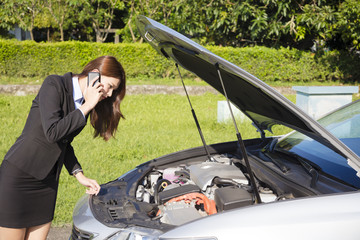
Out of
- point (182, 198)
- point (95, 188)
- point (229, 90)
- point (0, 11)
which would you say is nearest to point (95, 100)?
point (95, 188)

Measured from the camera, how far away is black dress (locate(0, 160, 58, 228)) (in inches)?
95.3

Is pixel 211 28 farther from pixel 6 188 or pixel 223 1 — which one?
pixel 6 188

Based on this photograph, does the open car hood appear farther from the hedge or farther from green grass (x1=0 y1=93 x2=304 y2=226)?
the hedge

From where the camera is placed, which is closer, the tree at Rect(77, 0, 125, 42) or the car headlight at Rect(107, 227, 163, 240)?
the car headlight at Rect(107, 227, 163, 240)

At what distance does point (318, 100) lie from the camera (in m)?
7.14

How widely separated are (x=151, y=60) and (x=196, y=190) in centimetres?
1121

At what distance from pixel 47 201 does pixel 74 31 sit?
1945cm

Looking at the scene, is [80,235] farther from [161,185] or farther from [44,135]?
[161,185]

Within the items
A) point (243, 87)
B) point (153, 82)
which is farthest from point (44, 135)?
point (153, 82)

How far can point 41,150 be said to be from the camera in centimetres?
241

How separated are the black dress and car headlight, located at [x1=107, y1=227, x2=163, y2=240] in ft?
2.21

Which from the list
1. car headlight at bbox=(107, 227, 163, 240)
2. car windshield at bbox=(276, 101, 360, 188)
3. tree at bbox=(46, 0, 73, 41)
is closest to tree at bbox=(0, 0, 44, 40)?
tree at bbox=(46, 0, 73, 41)

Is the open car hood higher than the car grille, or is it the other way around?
the open car hood

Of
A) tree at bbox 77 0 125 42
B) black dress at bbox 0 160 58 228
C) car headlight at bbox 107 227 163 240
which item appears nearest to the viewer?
car headlight at bbox 107 227 163 240
